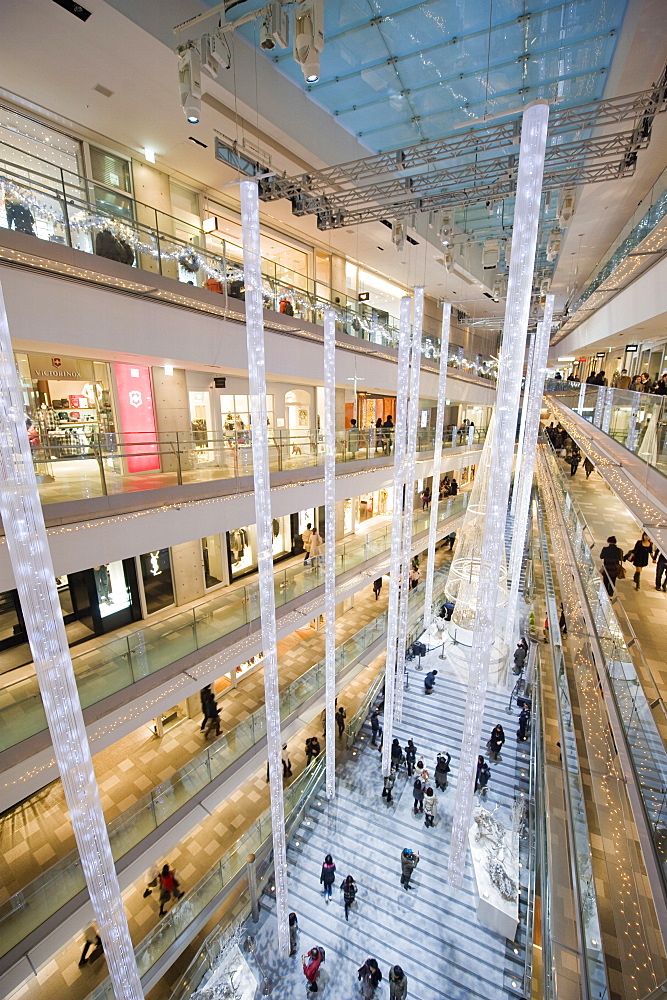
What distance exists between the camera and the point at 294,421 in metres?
13.4

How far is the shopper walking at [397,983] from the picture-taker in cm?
519

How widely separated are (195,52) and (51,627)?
6.17 m

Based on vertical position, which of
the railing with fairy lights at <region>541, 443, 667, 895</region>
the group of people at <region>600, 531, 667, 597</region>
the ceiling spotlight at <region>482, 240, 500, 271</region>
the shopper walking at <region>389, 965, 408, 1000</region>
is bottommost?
the shopper walking at <region>389, 965, 408, 1000</region>

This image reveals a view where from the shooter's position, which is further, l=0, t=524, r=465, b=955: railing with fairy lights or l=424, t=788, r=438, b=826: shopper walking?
l=424, t=788, r=438, b=826: shopper walking

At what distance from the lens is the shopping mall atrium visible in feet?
14.0

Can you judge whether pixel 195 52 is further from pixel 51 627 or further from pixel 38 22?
pixel 51 627

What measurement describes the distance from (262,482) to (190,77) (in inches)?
186

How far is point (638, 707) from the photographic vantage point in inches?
198

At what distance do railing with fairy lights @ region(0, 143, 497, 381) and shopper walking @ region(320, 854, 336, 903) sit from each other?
8.38 meters

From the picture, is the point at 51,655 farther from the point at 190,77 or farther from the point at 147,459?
the point at 190,77

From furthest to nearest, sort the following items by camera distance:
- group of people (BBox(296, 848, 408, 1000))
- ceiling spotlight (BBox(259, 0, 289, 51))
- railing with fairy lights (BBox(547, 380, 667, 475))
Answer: group of people (BBox(296, 848, 408, 1000)), railing with fairy lights (BBox(547, 380, 667, 475)), ceiling spotlight (BBox(259, 0, 289, 51))

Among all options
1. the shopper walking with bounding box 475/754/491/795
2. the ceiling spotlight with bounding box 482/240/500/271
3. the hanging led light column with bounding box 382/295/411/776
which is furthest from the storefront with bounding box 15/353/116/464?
the ceiling spotlight with bounding box 482/240/500/271

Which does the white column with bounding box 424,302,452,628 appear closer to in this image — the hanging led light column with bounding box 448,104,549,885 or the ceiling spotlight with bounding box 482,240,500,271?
the hanging led light column with bounding box 448,104,549,885

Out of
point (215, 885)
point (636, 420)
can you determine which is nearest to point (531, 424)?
point (636, 420)
